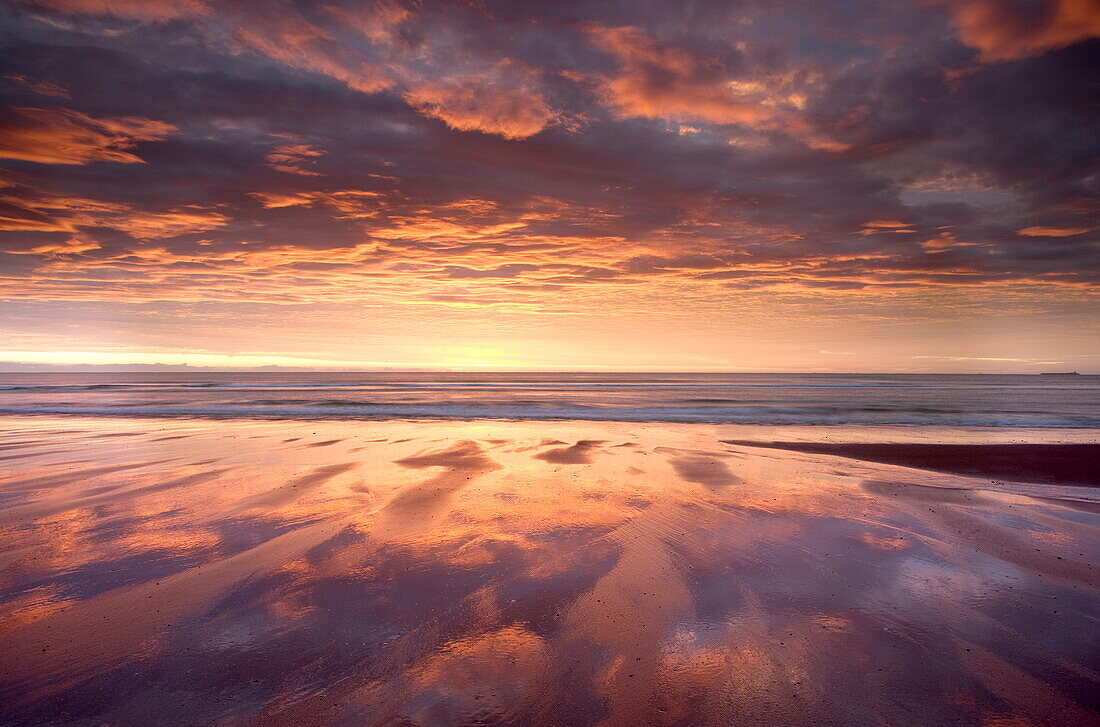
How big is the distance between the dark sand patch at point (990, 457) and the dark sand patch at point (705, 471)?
13.9 feet

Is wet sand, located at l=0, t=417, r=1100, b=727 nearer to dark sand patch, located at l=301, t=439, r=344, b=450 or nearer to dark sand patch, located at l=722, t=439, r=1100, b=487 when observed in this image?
dark sand patch, located at l=722, t=439, r=1100, b=487

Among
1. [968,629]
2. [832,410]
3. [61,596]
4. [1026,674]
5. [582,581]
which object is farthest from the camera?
[832,410]

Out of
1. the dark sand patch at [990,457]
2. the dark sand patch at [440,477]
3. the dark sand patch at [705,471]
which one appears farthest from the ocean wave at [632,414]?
the dark sand patch at [705,471]

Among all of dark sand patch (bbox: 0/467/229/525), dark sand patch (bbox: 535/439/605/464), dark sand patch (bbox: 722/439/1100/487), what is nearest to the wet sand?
dark sand patch (bbox: 0/467/229/525)

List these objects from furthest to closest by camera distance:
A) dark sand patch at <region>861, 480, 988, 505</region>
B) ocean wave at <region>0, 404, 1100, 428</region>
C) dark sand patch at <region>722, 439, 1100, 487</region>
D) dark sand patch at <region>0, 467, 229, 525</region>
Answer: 1. ocean wave at <region>0, 404, 1100, 428</region>
2. dark sand patch at <region>722, 439, 1100, 487</region>
3. dark sand patch at <region>861, 480, 988, 505</region>
4. dark sand patch at <region>0, 467, 229, 525</region>

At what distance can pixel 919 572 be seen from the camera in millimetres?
6262

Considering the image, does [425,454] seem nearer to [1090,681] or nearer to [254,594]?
[254,594]

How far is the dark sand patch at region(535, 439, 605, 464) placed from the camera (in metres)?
14.0

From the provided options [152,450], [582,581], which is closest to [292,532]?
[582,581]

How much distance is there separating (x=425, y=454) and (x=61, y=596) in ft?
31.4

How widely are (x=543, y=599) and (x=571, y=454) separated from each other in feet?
32.0

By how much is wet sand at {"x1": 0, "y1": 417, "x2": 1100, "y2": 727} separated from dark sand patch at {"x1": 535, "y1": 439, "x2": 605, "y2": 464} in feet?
8.04

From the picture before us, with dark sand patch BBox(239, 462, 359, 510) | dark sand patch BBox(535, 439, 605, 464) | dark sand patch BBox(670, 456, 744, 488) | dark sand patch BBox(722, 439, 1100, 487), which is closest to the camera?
dark sand patch BBox(239, 462, 359, 510)

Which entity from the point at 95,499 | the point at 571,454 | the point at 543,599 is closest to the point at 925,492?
the point at 571,454
